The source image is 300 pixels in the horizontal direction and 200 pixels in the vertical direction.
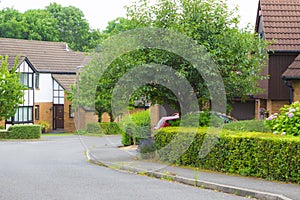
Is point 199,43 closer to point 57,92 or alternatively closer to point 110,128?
point 110,128

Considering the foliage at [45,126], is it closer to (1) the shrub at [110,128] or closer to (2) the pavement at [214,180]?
(1) the shrub at [110,128]

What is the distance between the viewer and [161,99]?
74.1ft

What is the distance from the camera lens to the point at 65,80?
6172cm

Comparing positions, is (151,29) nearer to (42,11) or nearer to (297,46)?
(297,46)

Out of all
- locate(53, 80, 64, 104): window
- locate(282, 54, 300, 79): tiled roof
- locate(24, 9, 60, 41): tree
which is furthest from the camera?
locate(24, 9, 60, 41): tree

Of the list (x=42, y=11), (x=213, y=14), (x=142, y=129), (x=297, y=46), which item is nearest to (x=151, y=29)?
(x=213, y=14)

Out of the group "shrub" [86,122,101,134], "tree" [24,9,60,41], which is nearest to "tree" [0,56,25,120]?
"shrub" [86,122,101,134]

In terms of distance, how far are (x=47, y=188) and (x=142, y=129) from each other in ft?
46.1

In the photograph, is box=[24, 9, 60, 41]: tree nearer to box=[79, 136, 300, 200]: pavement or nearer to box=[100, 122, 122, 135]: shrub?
box=[100, 122, 122, 135]: shrub

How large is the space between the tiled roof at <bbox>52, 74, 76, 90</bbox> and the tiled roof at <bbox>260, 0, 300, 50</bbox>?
32380 millimetres

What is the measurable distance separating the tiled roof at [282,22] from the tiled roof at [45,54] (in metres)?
33.9

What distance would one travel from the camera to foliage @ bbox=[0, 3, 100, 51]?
78.1 meters

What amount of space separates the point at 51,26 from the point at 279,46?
55.9 metres

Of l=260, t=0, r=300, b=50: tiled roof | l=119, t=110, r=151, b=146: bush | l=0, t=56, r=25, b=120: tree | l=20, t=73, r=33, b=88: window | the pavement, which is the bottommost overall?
the pavement
